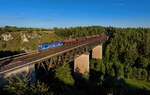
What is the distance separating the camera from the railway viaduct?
1337cm

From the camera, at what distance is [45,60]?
56.3 feet

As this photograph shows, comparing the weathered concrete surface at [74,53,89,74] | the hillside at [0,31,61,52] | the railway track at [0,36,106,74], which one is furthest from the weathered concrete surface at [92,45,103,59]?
the hillside at [0,31,61,52]

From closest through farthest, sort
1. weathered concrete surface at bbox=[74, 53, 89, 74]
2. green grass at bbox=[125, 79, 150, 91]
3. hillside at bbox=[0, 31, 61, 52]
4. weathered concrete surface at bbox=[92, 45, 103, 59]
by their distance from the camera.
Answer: weathered concrete surface at bbox=[74, 53, 89, 74]
green grass at bbox=[125, 79, 150, 91]
weathered concrete surface at bbox=[92, 45, 103, 59]
hillside at bbox=[0, 31, 61, 52]

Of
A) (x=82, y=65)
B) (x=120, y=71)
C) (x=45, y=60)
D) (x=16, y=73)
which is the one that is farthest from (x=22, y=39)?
(x=16, y=73)

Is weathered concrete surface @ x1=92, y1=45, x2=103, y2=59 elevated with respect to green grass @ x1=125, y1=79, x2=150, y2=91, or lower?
elevated

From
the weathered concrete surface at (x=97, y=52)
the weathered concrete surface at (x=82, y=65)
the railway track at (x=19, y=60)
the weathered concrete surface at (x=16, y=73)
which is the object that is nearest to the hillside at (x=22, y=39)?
the weathered concrete surface at (x=97, y=52)

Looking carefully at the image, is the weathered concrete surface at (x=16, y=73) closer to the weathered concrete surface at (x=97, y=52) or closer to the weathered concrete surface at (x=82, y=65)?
the weathered concrete surface at (x=82, y=65)

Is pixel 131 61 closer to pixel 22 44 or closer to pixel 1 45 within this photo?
pixel 22 44

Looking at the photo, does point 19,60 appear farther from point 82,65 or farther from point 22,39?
point 22,39

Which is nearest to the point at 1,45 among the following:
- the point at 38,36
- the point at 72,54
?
the point at 38,36

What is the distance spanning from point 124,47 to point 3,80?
180 feet

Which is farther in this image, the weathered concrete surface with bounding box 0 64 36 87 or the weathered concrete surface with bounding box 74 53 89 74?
the weathered concrete surface with bounding box 74 53 89 74

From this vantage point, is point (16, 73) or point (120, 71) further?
point (120, 71)

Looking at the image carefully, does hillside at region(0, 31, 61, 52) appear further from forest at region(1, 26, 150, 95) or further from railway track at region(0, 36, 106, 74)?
railway track at region(0, 36, 106, 74)
